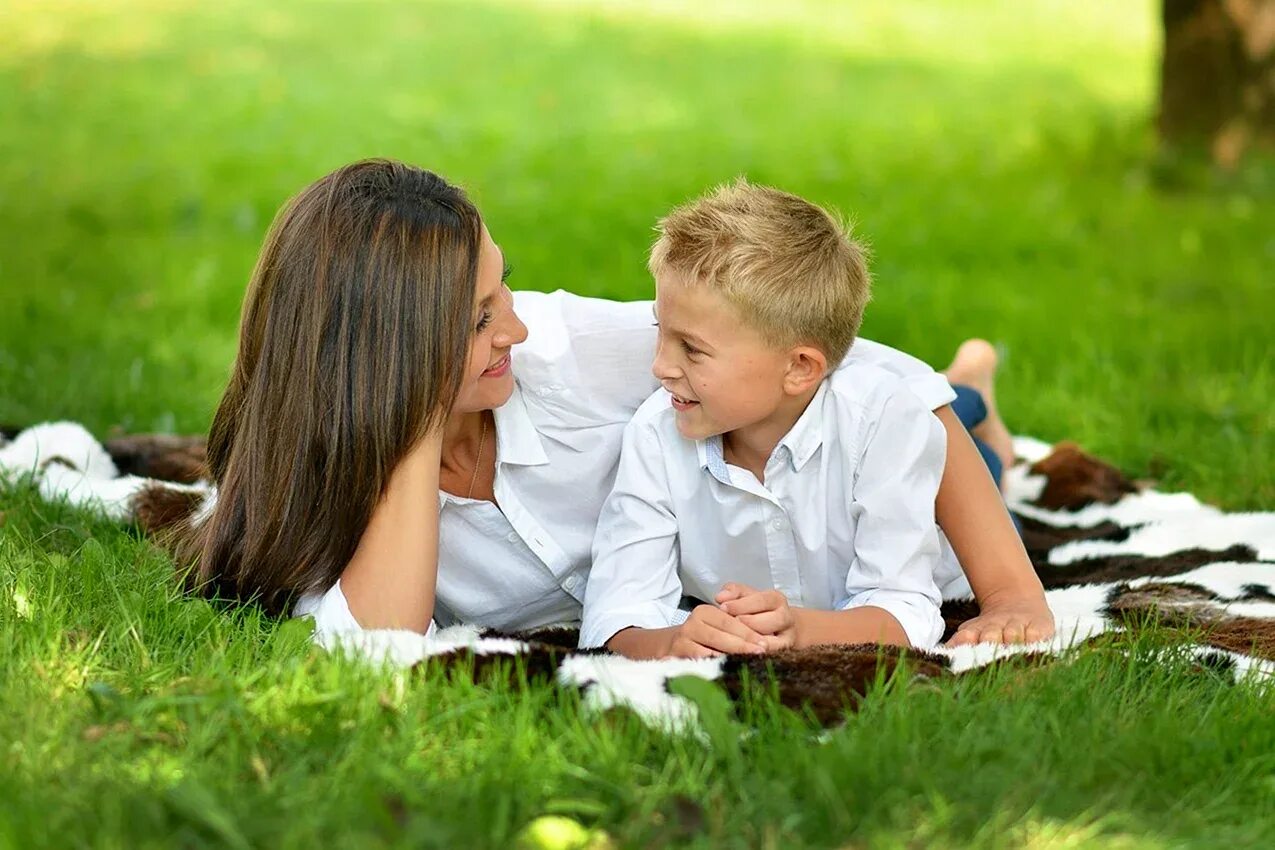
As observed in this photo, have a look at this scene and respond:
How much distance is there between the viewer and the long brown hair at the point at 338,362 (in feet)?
9.54

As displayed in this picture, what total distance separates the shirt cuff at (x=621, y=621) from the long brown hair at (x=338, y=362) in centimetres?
41

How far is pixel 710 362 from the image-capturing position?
2.90 m

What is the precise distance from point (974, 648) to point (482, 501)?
40.1 inches

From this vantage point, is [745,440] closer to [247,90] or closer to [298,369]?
[298,369]

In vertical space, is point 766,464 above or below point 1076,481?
above

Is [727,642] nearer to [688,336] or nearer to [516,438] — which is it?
[688,336]

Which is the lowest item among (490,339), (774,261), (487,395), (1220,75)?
(487,395)

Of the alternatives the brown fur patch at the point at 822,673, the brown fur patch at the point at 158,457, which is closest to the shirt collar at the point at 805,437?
the brown fur patch at the point at 822,673

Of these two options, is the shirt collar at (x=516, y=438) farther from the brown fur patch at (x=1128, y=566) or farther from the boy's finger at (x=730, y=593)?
the brown fur patch at (x=1128, y=566)

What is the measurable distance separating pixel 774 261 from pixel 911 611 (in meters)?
0.70

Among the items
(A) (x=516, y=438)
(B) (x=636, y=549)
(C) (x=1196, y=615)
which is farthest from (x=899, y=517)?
(A) (x=516, y=438)

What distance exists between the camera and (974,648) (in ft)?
9.14

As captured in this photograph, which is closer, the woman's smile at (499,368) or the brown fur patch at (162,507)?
the woman's smile at (499,368)

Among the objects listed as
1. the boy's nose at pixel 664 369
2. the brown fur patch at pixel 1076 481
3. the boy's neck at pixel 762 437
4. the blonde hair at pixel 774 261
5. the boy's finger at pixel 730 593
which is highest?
the blonde hair at pixel 774 261
